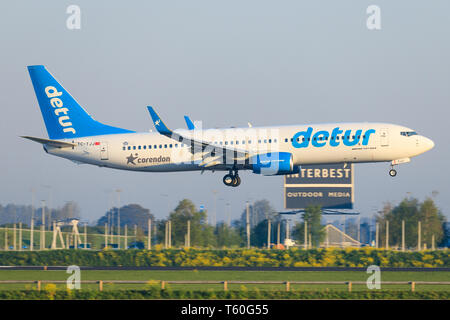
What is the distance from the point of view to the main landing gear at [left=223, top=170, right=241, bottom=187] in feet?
225

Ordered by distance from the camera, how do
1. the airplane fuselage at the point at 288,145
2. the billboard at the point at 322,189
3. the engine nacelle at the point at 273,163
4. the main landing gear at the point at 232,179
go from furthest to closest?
the billboard at the point at 322,189 → the main landing gear at the point at 232,179 → the engine nacelle at the point at 273,163 → the airplane fuselage at the point at 288,145

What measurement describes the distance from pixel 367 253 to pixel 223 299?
27415 millimetres

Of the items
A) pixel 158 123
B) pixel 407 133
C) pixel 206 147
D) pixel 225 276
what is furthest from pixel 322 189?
pixel 225 276

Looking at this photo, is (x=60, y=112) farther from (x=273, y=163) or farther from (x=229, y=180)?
(x=273, y=163)

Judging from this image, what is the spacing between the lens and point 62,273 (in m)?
57.6

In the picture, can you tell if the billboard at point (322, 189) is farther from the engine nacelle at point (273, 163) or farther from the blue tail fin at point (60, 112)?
the engine nacelle at point (273, 163)

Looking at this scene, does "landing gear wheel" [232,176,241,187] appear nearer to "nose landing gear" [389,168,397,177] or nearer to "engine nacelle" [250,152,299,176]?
"engine nacelle" [250,152,299,176]

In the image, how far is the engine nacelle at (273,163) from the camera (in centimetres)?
6322

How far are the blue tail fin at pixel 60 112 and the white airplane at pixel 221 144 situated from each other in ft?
0.32

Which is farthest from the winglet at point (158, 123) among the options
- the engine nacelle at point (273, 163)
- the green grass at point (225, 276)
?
the green grass at point (225, 276)

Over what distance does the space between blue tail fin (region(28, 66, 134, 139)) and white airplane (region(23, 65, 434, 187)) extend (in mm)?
98

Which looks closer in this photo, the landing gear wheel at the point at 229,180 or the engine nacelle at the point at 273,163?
the engine nacelle at the point at 273,163

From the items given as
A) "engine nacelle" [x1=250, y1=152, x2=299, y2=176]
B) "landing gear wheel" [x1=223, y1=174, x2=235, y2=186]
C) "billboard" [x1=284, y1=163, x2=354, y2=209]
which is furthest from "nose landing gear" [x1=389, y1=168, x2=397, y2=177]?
"billboard" [x1=284, y1=163, x2=354, y2=209]
